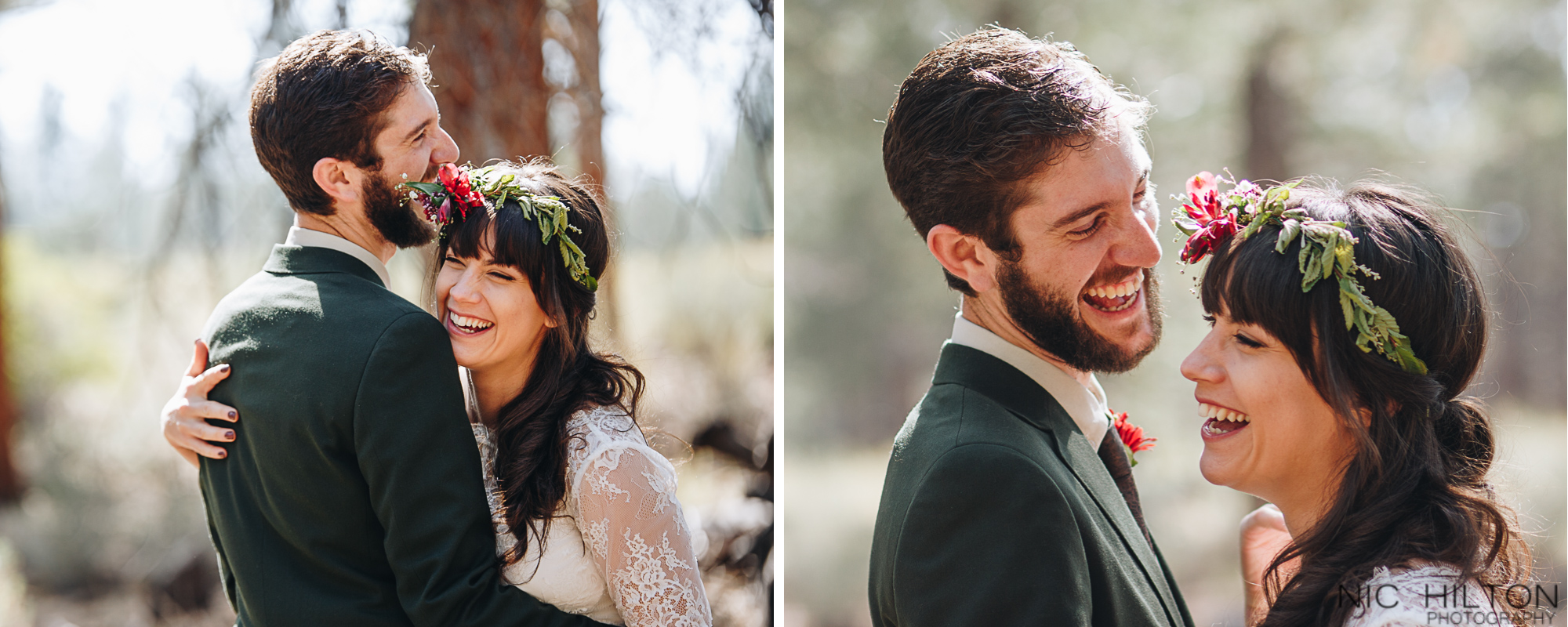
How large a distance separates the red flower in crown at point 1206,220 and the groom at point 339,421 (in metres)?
1.64

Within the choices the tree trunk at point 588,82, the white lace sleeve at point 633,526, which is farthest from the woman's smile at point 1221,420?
the tree trunk at point 588,82

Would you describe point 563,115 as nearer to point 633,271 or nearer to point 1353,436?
point 633,271

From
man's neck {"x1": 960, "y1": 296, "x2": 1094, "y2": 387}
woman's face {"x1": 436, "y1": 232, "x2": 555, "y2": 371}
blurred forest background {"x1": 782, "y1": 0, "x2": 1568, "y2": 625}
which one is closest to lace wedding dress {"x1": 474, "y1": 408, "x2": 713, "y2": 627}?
woman's face {"x1": 436, "y1": 232, "x2": 555, "y2": 371}

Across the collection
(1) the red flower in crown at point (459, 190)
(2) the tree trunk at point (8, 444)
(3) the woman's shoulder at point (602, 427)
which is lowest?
(2) the tree trunk at point (8, 444)

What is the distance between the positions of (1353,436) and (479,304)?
6.38ft

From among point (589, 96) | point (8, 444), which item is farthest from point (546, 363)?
point (8, 444)

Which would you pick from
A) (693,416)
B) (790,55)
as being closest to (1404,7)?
(790,55)

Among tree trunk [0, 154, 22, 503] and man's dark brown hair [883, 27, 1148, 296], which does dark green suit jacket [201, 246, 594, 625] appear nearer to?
man's dark brown hair [883, 27, 1148, 296]

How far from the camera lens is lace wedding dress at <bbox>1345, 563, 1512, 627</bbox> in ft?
5.12

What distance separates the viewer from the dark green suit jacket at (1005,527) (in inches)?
64.2

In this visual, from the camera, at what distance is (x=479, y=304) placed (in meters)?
2.27

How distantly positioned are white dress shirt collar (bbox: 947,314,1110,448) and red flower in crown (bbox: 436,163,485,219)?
1232 millimetres

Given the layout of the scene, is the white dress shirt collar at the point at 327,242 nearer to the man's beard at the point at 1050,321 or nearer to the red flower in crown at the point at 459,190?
the red flower in crown at the point at 459,190

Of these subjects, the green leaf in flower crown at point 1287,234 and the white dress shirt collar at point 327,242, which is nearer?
the green leaf in flower crown at point 1287,234
